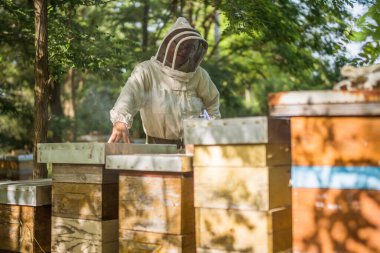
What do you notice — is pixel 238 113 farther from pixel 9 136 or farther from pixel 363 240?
pixel 363 240

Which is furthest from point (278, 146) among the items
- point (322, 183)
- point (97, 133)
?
point (97, 133)

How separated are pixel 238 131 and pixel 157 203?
633mm

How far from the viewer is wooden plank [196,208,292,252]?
7.14ft

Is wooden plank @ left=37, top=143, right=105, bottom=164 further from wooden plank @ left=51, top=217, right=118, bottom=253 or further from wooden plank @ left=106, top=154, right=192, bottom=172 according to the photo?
wooden plank @ left=51, top=217, right=118, bottom=253

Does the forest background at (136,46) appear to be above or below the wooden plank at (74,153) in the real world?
above

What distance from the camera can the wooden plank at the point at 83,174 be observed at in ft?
9.12

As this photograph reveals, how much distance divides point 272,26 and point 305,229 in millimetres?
4277

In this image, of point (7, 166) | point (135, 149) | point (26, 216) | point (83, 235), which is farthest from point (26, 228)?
point (7, 166)

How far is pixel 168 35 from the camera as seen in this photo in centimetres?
394

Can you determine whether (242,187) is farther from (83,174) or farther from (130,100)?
(130,100)

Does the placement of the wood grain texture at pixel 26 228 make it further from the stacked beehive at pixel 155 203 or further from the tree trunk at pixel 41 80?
the tree trunk at pixel 41 80

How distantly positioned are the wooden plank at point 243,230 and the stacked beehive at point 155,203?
0.14m

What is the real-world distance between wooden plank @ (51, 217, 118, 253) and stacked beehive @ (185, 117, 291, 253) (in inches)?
26.1

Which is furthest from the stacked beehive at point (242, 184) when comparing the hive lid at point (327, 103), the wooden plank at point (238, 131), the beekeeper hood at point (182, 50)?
the beekeeper hood at point (182, 50)
